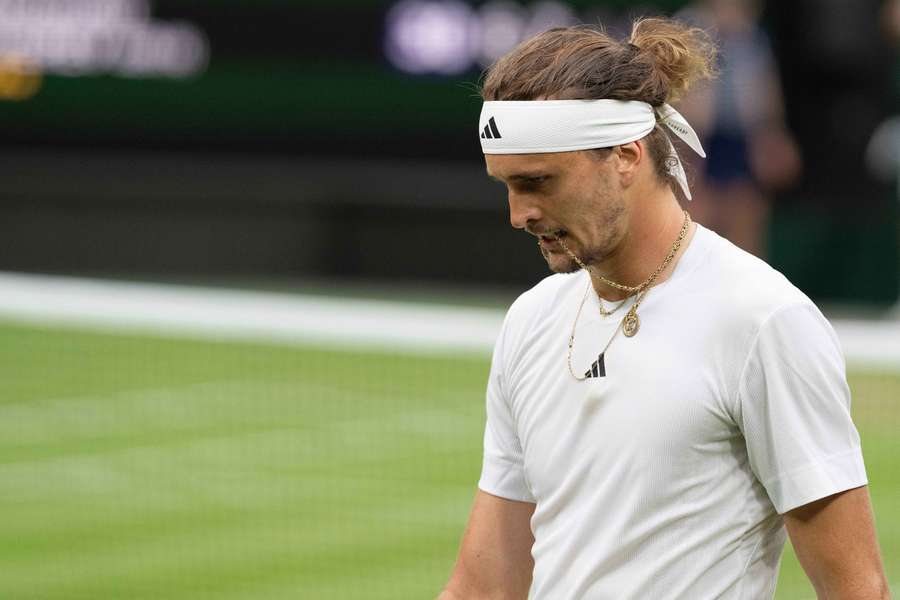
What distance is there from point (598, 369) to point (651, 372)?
13cm

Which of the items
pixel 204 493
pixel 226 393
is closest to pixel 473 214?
pixel 226 393

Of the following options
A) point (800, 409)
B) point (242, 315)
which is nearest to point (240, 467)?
point (242, 315)

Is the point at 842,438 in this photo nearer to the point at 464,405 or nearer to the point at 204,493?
the point at 204,493

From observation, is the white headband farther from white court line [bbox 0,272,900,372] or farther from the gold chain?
white court line [bbox 0,272,900,372]

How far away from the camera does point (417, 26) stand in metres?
14.4

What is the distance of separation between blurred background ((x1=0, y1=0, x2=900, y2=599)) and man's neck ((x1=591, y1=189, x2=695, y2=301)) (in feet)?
23.4

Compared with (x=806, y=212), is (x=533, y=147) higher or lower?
higher

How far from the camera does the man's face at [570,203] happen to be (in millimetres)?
3199

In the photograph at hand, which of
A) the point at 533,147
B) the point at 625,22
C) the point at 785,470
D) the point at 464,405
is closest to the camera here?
the point at 785,470

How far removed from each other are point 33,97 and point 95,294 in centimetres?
170

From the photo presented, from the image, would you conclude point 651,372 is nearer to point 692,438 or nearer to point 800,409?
point 692,438

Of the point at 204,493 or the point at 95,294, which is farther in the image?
the point at 95,294

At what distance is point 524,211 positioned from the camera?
3.22 m

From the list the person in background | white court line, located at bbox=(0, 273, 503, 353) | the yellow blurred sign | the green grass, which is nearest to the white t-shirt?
the green grass
